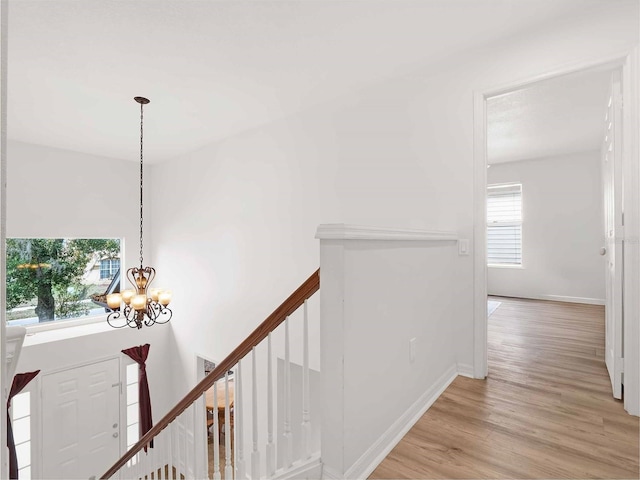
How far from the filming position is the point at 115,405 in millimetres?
4879

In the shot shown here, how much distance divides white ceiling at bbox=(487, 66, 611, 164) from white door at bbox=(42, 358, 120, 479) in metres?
5.75

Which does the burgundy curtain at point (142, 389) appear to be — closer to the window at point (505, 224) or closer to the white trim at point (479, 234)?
the white trim at point (479, 234)

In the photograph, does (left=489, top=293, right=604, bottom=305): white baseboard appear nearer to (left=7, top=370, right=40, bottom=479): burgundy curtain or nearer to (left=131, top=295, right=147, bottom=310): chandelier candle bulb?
(left=131, top=295, right=147, bottom=310): chandelier candle bulb

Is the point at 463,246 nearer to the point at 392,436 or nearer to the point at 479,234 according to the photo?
the point at 479,234

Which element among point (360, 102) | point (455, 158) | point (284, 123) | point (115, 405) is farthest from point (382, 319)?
point (115, 405)

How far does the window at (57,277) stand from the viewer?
4.39 meters

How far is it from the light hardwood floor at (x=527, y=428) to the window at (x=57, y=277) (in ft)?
16.8

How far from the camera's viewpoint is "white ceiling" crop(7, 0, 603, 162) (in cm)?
202

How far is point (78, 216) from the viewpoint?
15.9 ft

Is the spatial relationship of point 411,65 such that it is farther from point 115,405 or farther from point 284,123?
point 115,405

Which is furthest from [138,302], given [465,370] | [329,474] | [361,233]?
[465,370]

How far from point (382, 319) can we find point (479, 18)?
6.45 ft

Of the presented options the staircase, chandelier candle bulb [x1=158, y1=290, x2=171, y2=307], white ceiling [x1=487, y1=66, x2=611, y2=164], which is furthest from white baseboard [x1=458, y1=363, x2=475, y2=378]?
chandelier candle bulb [x1=158, y1=290, x2=171, y2=307]

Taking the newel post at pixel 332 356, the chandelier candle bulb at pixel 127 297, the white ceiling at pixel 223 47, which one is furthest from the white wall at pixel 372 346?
the chandelier candle bulb at pixel 127 297
